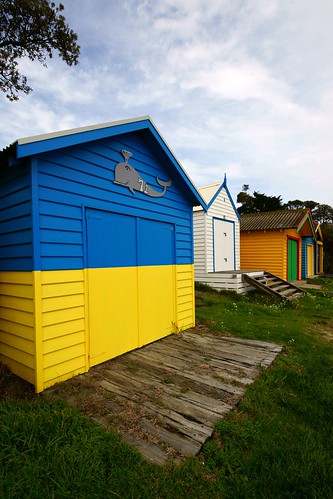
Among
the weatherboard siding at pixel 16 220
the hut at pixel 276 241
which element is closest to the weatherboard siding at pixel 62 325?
the weatherboard siding at pixel 16 220

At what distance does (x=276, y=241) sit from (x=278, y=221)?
4.61ft

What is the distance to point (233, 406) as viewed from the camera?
9.82 feet

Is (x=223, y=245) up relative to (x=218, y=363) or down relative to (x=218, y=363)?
up

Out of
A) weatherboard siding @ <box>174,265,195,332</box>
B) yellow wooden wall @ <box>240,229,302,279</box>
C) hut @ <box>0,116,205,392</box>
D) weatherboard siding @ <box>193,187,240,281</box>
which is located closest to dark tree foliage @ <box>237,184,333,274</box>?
yellow wooden wall @ <box>240,229,302,279</box>

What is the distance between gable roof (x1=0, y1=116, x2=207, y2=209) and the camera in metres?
2.94

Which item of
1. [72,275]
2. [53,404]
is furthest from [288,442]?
[72,275]

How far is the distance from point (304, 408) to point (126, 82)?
1009 cm

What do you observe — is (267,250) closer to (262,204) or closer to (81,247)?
(81,247)

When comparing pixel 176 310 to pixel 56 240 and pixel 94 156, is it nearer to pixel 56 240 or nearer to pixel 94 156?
pixel 56 240

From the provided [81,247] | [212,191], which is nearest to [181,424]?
[81,247]

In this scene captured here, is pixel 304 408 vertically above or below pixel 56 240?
below

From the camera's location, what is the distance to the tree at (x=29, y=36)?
320 inches

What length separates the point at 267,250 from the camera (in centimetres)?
1656

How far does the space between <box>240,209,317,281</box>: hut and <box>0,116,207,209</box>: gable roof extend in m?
12.3
